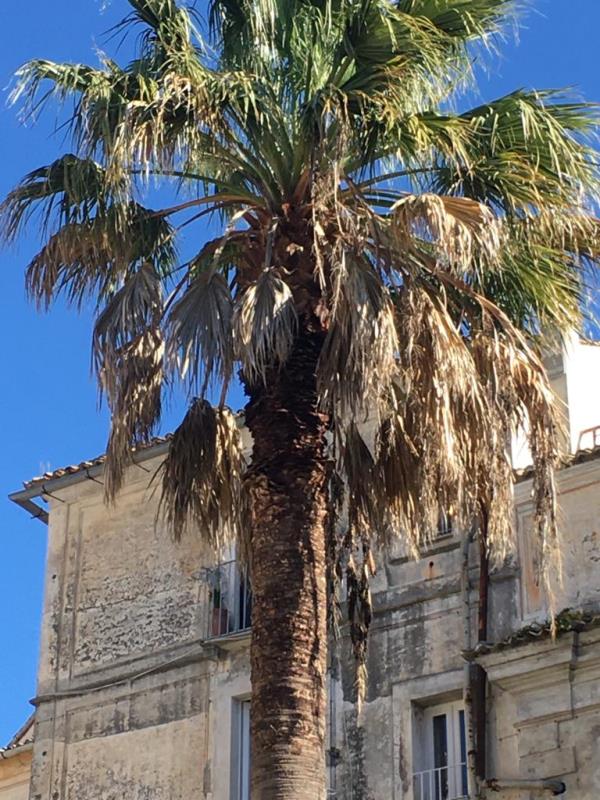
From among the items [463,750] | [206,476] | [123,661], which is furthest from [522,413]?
[123,661]

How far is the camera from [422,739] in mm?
20781

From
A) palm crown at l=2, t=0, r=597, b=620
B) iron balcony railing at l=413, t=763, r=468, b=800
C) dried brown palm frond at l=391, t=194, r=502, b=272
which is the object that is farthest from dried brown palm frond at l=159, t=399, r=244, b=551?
iron balcony railing at l=413, t=763, r=468, b=800

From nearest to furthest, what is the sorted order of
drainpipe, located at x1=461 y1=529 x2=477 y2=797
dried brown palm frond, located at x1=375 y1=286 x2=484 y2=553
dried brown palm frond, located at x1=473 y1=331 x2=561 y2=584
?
dried brown palm frond, located at x1=375 y1=286 x2=484 y2=553, dried brown palm frond, located at x1=473 y1=331 x2=561 y2=584, drainpipe, located at x1=461 y1=529 x2=477 y2=797

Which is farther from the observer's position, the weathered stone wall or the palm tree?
the weathered stone wall

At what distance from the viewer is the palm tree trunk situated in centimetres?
1320

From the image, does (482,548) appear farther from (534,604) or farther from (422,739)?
(422,739)

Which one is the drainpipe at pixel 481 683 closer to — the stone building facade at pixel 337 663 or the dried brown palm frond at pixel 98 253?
the stone building facade at pixel 337 663

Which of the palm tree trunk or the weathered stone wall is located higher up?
the weathered stone wall

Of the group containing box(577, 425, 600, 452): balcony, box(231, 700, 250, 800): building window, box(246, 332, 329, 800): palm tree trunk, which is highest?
box(577, 425, 600, 452): balcony

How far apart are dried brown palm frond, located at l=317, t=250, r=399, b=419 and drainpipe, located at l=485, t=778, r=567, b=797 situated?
19.0 ft

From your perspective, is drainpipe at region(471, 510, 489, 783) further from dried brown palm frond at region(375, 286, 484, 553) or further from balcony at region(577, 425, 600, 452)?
dried brown palm frond at region(375, 286, 484, 553)

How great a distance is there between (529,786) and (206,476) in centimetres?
529

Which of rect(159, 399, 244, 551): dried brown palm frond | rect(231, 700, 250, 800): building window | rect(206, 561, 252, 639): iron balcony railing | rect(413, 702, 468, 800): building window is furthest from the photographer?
rect(206, 561, 252, 639): iron balcony railing

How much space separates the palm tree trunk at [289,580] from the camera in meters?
13.2
